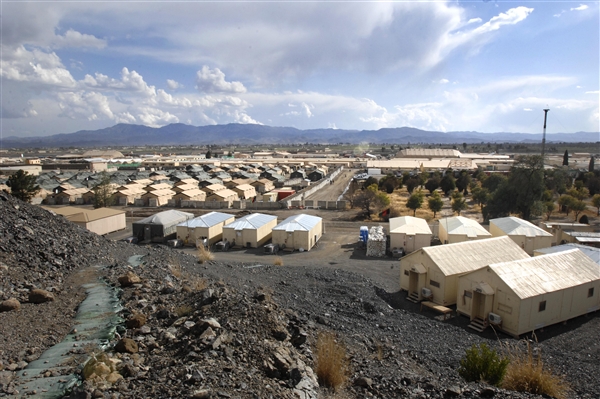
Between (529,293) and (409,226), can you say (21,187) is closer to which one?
(409,226)

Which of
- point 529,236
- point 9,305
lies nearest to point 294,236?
point 529,236

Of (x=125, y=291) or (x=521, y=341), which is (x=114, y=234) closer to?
(x=125, y=291)

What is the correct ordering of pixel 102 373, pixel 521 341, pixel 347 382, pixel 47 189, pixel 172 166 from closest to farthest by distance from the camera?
pixel 102 373, pixel 347 382, pixel 521 341, pixel 47 189, pixel 172 166

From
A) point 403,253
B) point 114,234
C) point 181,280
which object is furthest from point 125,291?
point 114,234

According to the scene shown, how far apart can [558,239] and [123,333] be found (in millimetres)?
19420

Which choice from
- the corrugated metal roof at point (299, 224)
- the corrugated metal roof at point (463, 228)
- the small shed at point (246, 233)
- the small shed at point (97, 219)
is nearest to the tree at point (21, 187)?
the small shed at point (97, 219)

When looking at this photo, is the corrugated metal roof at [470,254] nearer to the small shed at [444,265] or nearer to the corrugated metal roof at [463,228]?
the small shed at [444,265]

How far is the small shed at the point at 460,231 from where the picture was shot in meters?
18.2

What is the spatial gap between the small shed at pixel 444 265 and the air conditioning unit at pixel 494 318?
64.0 inches

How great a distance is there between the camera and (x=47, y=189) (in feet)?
127

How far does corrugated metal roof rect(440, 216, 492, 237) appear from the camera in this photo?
1839cm

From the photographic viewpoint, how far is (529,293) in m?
10.2

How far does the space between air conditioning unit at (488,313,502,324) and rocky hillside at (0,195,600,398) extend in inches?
18.6

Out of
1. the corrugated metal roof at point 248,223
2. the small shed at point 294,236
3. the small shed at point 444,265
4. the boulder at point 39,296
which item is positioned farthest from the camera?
the corrugated metal roof at point 248,223
